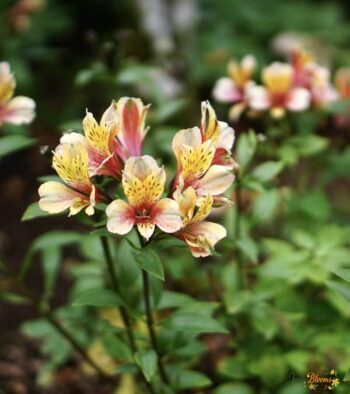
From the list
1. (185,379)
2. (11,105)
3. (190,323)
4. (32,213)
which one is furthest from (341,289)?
(11,105)

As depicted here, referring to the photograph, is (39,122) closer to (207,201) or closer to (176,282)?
(176,282)

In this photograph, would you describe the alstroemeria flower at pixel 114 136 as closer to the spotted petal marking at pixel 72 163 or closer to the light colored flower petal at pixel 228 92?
the spotted petal marking at pixel 72 163

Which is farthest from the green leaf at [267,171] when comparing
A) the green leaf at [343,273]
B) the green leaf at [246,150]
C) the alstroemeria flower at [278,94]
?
the green leaf at [343,273]

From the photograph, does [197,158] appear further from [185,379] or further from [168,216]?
[185,379]

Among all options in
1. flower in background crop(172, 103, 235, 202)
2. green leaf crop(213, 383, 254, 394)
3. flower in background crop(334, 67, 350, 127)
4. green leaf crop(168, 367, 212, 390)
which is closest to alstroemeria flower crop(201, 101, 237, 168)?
flower in background crop(172, 103, 235, 202)

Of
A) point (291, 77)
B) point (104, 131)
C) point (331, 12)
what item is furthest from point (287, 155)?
point (331, 12)

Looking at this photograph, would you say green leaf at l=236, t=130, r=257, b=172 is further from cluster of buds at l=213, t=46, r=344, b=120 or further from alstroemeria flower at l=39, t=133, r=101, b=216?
alstroemeria flower at l=39, t=133, r=101, b=216
